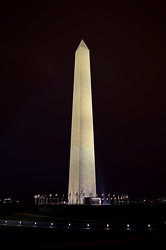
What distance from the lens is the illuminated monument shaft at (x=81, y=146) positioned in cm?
4138

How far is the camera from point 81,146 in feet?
137

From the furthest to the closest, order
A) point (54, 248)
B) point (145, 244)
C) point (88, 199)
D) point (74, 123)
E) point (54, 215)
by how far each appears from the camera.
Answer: point (74, 123), point (88, 199), point (54, 215), point (145, 244), point (54, 248)

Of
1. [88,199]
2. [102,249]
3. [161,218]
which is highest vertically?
[88,199]

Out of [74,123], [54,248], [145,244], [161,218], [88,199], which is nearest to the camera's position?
[54,248]

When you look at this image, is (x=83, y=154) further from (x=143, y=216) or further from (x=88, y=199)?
Answer: (x=143, y=216)

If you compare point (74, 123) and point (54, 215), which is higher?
point (74, 123)

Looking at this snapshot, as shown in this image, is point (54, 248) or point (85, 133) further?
point (85, 133)

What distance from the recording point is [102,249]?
36.2ft

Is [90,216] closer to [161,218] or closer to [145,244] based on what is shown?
[161,218]

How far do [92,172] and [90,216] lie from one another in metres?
13.2

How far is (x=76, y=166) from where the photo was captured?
41.7 metres

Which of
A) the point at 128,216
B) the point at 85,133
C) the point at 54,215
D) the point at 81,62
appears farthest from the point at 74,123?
the point at 128,216

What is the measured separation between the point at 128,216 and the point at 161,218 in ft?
10.6

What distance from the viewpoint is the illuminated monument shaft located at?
41.4 metres
